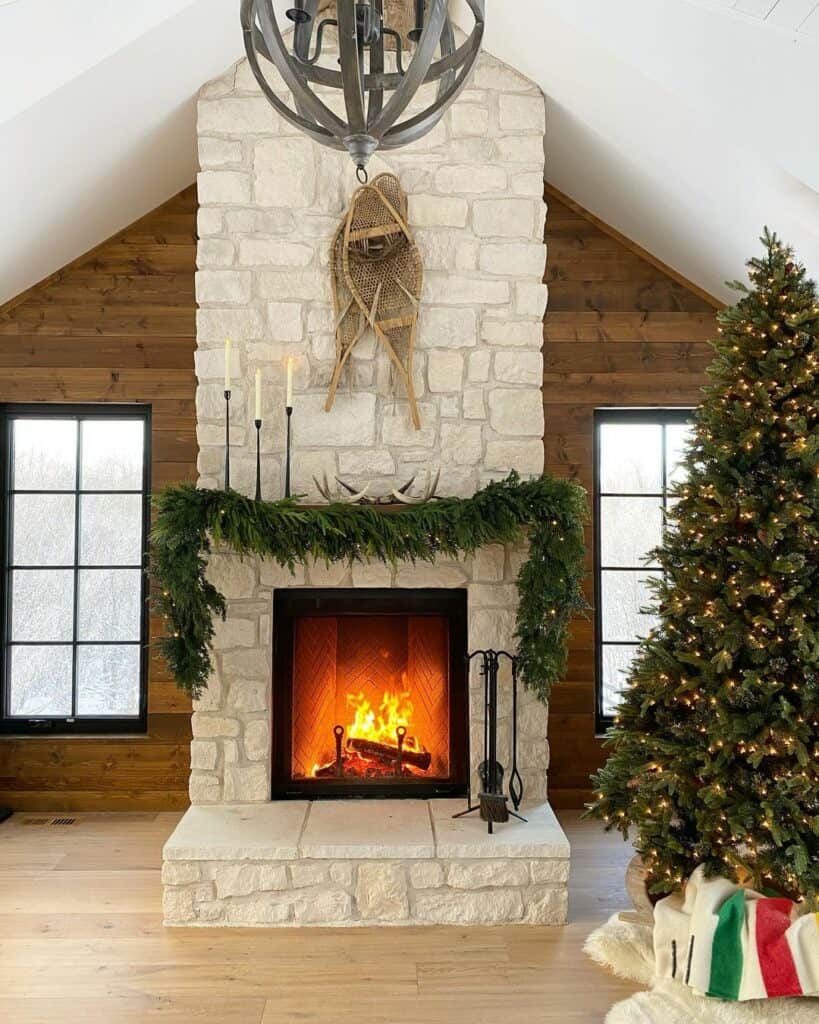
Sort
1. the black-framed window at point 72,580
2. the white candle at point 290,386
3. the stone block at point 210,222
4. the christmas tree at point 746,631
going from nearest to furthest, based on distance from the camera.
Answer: the christmas tree at point 746,631 → the white candle at point 290,386 → the stone block at point 210,222 → the black-framed window at point 72,580

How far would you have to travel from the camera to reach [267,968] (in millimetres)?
2957

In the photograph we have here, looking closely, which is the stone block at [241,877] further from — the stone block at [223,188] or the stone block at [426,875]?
the stone block at [223,188]

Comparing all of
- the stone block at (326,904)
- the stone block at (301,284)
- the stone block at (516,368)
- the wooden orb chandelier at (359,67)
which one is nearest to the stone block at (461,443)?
the stone block at (516,368)

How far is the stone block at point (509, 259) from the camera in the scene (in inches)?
151

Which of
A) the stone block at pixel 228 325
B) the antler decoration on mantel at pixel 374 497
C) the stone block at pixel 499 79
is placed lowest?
the antler decoration on mantel at pixel 374 497

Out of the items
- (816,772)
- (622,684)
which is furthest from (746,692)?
(622,684)

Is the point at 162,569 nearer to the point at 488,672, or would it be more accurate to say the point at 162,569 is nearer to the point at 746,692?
the point at 488,672

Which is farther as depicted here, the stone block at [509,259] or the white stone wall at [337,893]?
the stone block at [509,259]

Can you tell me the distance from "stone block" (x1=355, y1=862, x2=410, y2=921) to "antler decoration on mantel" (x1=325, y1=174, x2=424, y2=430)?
1643 mm

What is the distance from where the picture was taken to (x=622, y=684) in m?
4.72

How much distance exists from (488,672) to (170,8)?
259 centimetres

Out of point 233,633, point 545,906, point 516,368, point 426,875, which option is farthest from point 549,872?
point 516,368

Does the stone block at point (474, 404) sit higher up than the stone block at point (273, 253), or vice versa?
the stone block at point (273, 253)

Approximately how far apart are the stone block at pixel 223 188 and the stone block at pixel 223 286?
0.93 feet
